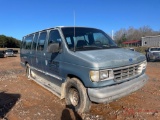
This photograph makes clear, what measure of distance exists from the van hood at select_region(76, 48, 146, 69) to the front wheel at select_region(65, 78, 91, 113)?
71 cm

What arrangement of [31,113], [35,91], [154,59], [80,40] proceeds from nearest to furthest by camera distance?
[31,113] < [80,40] < [35,91] < [154,59]

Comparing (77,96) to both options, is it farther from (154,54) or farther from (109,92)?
(154,54)

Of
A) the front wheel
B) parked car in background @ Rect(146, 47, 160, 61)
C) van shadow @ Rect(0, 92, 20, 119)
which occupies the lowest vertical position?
van shadow @ Rect(0, 92, 20, 119)

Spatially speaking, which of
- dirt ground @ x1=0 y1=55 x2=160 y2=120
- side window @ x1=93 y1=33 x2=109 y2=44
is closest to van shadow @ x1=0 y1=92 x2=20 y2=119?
dirt ground @ x1=0 y1=55 x2=160 y2=120

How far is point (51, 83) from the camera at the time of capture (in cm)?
646

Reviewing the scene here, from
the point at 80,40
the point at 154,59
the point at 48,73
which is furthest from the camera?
the point at 154,59

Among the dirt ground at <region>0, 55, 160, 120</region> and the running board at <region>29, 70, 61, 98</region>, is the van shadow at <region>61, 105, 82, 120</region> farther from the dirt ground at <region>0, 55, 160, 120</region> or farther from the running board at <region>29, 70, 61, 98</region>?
the running board at <region>29, 70, 61, 98</region>

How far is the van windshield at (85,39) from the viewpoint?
5.47 m

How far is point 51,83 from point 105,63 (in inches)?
103

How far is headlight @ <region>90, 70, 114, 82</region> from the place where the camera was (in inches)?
174

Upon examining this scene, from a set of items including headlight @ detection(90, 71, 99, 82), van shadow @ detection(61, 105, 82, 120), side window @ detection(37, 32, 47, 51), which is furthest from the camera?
side window @ detection(37, 32, 47, 51)

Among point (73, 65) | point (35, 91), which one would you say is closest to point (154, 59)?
point (35, 91)

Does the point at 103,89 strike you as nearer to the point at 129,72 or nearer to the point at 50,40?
the point at 129,72

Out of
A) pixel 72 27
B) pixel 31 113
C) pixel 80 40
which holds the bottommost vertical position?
pixel 31 113
